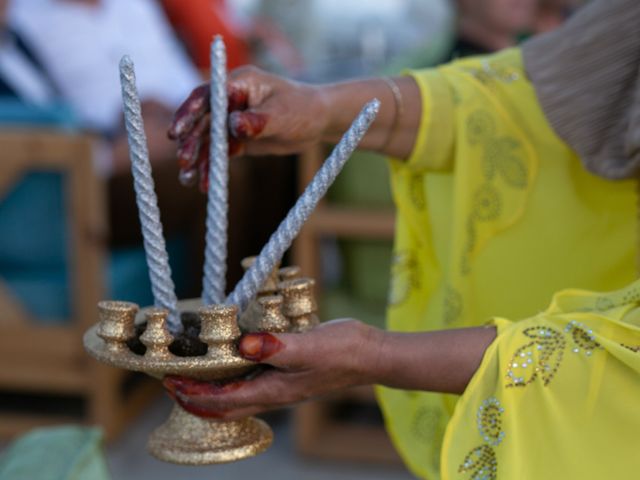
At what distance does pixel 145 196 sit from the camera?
961mm

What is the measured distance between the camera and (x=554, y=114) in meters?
1.27

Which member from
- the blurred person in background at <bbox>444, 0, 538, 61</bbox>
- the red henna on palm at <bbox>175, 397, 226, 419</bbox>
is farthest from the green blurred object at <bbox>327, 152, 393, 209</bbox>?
the red henna on palm at <bbox>175, 397, 226, 419</bbox>

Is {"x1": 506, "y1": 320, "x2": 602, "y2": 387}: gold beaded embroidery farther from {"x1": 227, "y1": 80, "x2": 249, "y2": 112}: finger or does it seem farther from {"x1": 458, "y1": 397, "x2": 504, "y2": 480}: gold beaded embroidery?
{"x1": 227, "y1": 80, "x2": 249, "y2": 112}: finger

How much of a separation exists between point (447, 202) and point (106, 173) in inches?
60.0

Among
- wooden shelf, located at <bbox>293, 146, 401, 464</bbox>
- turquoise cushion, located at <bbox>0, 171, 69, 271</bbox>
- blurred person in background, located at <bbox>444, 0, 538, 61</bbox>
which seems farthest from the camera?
blurred person in background, located at <bbox>444, 0, 538, 61</bbox>

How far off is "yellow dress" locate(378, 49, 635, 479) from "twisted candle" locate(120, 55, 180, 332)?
1.44 ft

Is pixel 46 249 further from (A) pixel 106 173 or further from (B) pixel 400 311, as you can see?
(B) pixel 400 311

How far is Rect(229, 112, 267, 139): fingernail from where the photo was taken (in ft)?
3.46

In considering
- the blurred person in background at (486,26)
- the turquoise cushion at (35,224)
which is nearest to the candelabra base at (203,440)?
the turquoise cushion at (35,224)

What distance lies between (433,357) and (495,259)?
0.41m

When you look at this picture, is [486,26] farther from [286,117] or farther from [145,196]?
[145,196]

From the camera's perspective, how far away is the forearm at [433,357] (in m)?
0.95

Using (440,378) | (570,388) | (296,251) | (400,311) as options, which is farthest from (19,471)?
(296,251)

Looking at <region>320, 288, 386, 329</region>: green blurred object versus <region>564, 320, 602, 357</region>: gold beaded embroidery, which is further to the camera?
<region>320, 288, 386, 329</region>: green blurred object
